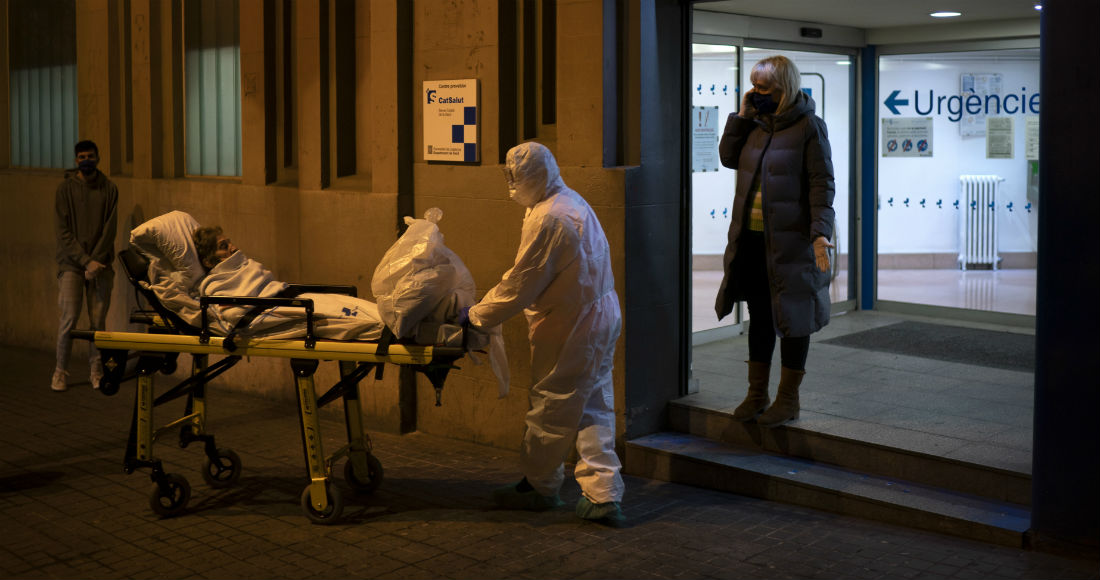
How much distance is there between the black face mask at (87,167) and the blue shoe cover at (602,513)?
5990 mm

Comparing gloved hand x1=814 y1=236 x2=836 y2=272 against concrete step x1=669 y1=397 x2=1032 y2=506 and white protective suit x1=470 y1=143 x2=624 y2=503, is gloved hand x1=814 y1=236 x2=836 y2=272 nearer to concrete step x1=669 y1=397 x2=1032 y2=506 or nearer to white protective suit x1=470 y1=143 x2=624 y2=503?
concrete step x1=669 y1=397 x2=1032 y2=506

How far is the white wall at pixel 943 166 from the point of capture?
10453 mm

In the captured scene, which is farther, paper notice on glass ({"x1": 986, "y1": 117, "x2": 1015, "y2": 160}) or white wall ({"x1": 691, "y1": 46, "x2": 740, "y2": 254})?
paper notice on glass ({"x1": 986, "y1": 117, "x2": 1015, "y2": 160})

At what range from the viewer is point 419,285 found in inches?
247

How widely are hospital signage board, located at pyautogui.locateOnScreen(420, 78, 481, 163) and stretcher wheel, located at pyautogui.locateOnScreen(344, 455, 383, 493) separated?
7.49 ft

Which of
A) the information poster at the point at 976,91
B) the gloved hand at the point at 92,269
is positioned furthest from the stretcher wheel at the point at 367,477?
the information poster at the point at 976,91

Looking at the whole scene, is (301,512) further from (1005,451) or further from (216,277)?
(1005,451)

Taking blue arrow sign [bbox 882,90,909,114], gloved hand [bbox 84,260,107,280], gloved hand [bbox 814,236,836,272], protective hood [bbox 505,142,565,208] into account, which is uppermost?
blue arrow sign [bbox 882,90,909,114]

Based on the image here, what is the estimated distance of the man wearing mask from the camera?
10477 mm

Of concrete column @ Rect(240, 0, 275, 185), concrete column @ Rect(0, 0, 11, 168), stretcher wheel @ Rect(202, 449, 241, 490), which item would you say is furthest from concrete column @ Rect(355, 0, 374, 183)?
concrete column @ Rect(0, 0, 11, 168)

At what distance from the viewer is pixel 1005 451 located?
6676mm

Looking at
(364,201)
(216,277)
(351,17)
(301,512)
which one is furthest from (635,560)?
(351,17)

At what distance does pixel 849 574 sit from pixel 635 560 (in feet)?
3.36

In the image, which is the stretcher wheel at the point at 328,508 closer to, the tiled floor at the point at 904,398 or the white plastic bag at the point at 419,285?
the white plastic bag at the point at 419,285
